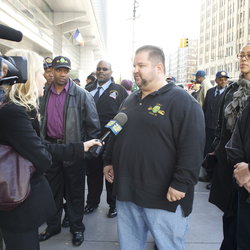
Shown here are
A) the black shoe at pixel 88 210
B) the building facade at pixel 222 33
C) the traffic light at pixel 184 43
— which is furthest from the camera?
the building facade at pixel 222 33

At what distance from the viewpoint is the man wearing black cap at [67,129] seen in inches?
132

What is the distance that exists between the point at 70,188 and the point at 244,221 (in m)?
Answer: 2.04

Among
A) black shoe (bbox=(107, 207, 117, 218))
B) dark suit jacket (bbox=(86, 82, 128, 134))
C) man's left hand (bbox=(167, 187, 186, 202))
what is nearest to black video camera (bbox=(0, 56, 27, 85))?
man's left hand (bbox=(167, 187, 186, 202))

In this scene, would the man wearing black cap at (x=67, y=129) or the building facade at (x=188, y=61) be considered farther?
the building facade at (x=188, y=61)

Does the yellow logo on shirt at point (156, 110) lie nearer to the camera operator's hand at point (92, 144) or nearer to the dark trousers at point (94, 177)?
the camera operator's hand at point (92, 144)

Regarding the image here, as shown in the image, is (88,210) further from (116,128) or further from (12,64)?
(12,64)

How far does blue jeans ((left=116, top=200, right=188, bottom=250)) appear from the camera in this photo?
228 centimetres

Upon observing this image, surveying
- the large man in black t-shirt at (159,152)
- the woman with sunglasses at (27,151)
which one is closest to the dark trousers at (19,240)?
the woman with sunglasses at (27,151)

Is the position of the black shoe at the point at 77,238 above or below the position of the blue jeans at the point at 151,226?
below

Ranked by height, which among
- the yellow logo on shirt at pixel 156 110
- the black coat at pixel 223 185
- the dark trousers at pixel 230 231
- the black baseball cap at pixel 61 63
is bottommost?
the dark trousers at pixel 230 231

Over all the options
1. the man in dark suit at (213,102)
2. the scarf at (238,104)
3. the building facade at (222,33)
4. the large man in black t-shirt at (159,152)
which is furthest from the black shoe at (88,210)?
the building facade at (222,33)

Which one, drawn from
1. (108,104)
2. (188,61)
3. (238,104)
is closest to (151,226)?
(238,104)

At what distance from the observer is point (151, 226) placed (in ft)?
7.64

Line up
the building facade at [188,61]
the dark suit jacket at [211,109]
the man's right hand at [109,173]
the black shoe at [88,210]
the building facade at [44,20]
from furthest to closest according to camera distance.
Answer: the building facade at [188,61]
the building facade at [44,20]
the dark suit jacket at [211,109]
the black shoe at [88,210]
the man's right hand at [109,173]
